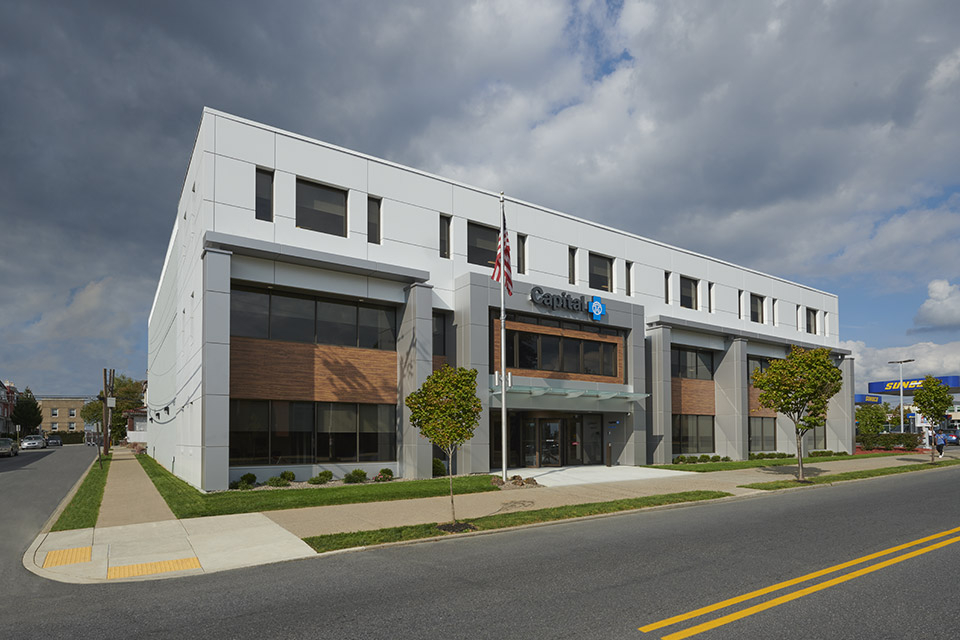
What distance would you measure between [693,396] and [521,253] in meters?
14.5

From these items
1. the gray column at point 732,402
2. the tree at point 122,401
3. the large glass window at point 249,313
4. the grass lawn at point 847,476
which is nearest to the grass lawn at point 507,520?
the grass lawn at point 847,476

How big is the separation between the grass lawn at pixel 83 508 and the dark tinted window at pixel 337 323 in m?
8.46

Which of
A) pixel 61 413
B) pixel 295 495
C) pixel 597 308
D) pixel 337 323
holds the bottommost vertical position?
pixel 61 413

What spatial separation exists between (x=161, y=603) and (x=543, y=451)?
867 inches

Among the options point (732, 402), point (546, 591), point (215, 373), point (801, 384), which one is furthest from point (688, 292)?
point (546, 591)

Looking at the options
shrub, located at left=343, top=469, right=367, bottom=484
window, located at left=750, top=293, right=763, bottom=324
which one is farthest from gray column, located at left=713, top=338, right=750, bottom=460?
shrub, located at left=343, top=469, right=367, bottom=484

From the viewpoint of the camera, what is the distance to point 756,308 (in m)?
41.7

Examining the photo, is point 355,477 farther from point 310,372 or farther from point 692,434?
point 692,434

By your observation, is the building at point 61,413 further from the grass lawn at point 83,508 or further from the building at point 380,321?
the grass lawn at point 83,508

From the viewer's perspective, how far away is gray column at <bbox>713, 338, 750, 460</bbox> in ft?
120

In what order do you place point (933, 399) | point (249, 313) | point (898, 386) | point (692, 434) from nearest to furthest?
point (249, 313)
point (933, 399)
point (692, 434)
point (898, 386)

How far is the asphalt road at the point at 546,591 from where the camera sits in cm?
701

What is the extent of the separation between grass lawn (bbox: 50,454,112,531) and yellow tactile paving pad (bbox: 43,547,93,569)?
8.56ft

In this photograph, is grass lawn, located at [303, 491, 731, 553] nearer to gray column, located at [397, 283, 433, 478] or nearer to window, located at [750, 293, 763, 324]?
gray column, located at [397, 283, 433, 478]
